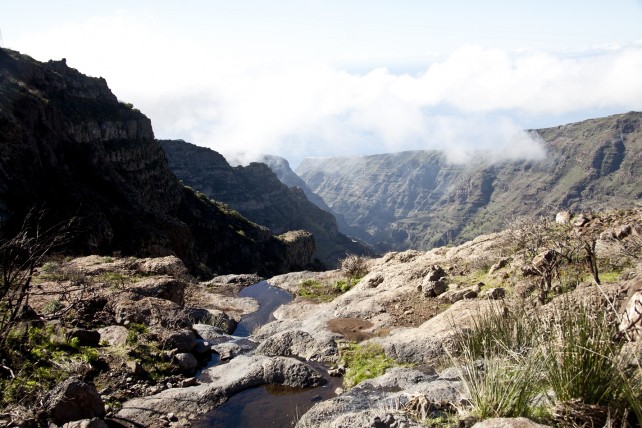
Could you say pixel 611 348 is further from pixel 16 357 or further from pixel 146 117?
pixel 146 117

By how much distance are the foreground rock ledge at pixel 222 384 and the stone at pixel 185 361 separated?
1.23ft

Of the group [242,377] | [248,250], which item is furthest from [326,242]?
[242,377]

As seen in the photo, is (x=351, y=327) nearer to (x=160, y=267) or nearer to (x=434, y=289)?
(x=434, y=289)

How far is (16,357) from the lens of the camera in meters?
9.47

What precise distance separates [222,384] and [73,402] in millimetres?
3454

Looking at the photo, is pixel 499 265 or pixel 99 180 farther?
pixel 99 180

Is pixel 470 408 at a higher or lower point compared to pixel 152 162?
lower

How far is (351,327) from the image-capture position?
1542 centimetres

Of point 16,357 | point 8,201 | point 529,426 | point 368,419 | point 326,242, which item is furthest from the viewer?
point 326,242

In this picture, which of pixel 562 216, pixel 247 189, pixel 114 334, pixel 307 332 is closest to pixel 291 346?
pixel 307 332

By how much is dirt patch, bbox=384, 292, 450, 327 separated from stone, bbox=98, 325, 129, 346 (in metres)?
8.10

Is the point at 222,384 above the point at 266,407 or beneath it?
above

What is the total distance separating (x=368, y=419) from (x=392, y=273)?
596 inches

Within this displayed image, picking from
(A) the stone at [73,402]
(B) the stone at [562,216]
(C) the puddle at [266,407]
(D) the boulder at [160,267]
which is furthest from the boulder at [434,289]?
(A) the stone at [73,402]
